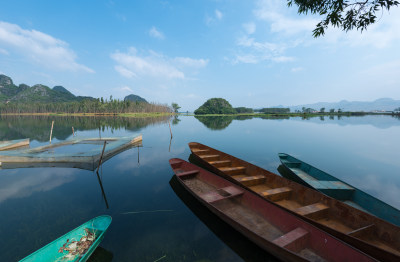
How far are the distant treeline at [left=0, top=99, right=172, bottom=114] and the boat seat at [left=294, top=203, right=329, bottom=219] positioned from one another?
114 meters

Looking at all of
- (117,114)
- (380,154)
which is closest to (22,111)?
(117,114)

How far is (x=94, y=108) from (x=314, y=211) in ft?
423

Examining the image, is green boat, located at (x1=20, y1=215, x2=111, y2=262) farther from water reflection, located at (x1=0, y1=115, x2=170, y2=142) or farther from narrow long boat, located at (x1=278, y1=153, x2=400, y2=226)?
water reflection, located at (x1=0, y1=115, x2=170, y2=142)

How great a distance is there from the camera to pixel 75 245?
4762mm

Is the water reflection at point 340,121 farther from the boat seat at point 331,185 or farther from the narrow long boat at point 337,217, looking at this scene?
the narrow long boat at point 337,217

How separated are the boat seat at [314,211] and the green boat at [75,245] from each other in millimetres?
6676

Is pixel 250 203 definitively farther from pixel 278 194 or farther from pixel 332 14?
pixel 332 14

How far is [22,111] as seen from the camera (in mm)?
122750

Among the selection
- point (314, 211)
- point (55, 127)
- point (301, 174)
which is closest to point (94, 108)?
point (55, 127)

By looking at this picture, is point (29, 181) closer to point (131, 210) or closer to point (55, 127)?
point (131, 210)

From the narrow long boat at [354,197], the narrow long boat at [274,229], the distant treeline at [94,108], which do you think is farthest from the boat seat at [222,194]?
the distant treeline at [94,108]

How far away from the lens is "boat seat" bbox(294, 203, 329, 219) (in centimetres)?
585

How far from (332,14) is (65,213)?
1493cm

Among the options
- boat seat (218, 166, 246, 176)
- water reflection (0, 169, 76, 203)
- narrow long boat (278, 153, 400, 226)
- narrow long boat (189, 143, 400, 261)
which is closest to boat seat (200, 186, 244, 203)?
narrow long boat (189, 143, 400, 261)
